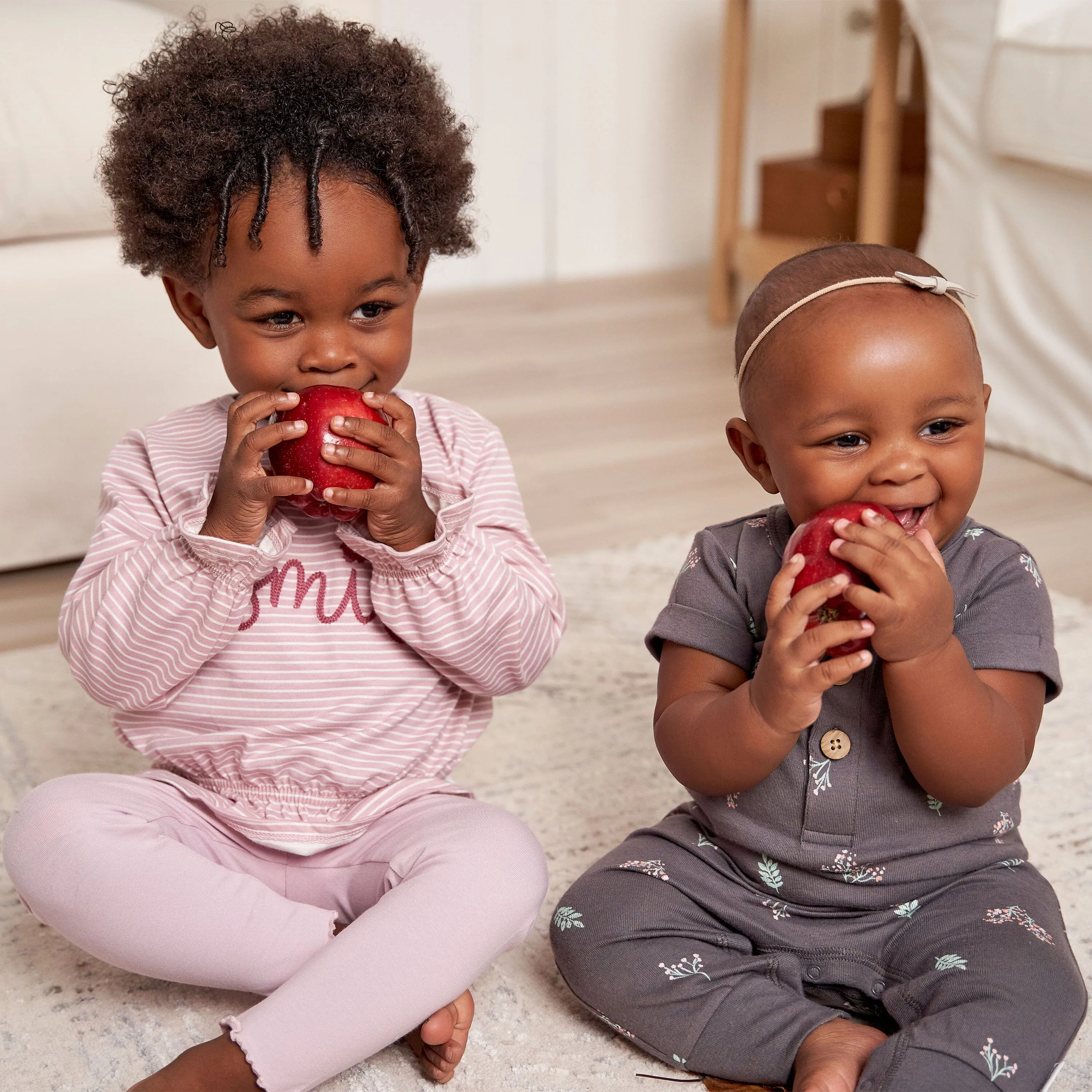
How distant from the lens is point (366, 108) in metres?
→ 0.96

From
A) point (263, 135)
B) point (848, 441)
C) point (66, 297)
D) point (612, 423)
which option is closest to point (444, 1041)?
point (848, 441)

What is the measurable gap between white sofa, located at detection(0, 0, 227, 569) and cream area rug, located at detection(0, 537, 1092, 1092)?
9.3 inches

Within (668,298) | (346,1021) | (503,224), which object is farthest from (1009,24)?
(346,1021)

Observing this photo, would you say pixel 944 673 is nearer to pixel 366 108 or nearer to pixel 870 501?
pixel 870 501

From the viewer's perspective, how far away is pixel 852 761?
0.90 metres

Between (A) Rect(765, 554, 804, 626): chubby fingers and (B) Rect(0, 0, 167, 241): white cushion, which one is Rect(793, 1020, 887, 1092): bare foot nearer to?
(A) Rect(765, 554, 804, 626): chubby fingers

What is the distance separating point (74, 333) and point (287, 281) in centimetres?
74

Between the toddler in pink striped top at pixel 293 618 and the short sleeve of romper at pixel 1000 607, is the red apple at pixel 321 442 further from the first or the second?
the short sleeve of romper at pixel 1000 607

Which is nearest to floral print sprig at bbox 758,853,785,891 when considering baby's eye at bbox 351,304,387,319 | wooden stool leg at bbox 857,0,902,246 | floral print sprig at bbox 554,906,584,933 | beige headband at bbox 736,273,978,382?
floral print sprig at bbox 554,906,584,933

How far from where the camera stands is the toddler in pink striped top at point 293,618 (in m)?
0.89

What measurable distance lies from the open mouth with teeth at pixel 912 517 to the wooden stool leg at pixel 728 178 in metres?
2.10

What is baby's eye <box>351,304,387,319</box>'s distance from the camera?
96 cm

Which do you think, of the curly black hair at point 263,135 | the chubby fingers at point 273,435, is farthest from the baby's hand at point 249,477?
the curly black hair at point 263,135

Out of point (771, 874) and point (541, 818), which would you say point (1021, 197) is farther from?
point (771, 874)
